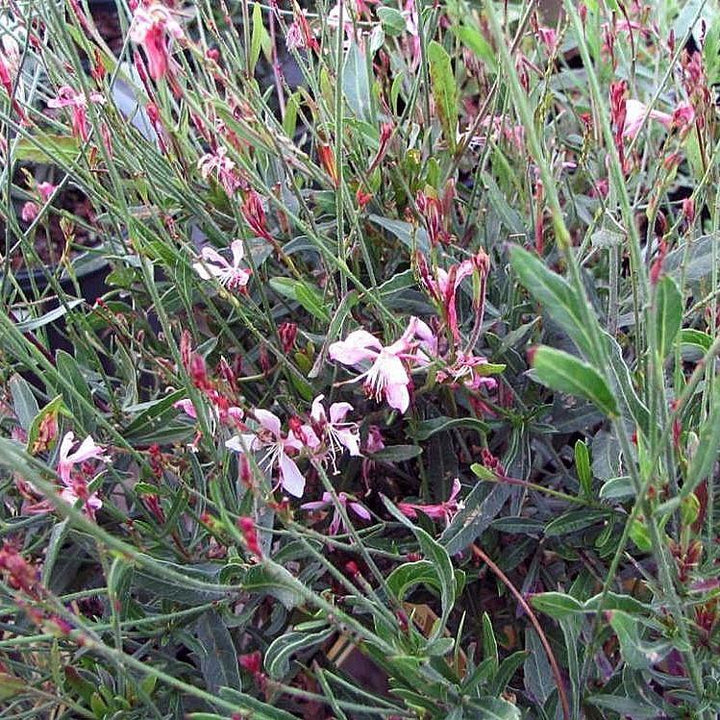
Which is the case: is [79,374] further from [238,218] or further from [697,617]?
[697,617]

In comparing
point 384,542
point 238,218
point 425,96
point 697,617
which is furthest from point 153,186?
point 697,617

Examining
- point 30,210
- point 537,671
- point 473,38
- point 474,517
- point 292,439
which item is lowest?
point 537,671

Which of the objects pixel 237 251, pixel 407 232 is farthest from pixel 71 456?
pixel 407 232

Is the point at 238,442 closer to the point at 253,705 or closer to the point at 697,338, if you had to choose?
the point at 253,705

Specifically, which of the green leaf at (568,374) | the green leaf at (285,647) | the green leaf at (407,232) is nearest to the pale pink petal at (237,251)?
the green leaf at (407,232)

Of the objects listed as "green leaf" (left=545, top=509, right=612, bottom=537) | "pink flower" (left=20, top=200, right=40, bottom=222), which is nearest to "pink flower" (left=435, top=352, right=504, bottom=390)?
"green leaf" (left=545, top=509, right=612, bottom=537)

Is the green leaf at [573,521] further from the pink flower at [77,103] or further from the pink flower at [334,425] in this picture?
the pink flower at [77,103]

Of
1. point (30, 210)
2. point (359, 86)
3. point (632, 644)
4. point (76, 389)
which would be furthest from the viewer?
point (30, 210)
